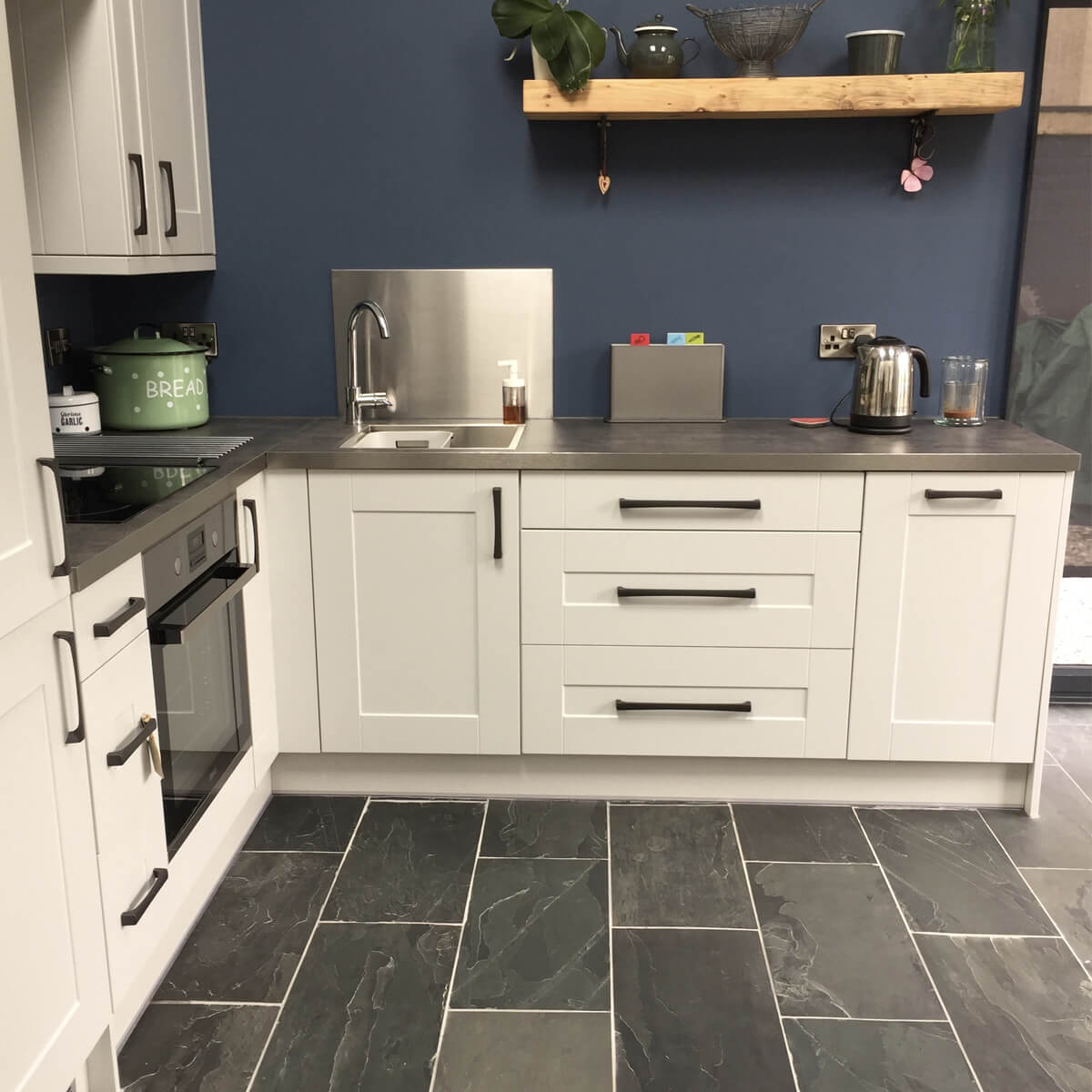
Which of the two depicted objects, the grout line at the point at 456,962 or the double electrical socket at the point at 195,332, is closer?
the grout line at the point at 456,962

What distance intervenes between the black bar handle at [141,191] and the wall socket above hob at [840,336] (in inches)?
68.7

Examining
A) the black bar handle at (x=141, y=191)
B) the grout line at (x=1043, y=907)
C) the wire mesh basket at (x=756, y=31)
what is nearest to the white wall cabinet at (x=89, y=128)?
the black bar handle at (x=141, y=191)

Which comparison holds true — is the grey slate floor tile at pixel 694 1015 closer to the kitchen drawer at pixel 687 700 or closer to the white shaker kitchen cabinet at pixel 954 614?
the kitchen drawer at pixel 687 700

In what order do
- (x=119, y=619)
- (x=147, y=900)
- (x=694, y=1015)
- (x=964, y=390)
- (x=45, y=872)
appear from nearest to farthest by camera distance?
(x=45, y=872) → (x=119, y=619) → (x=147, y=900) → (x=694, y=1015) → (x=964, y=390)

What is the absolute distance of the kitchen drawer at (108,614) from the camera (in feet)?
5.41

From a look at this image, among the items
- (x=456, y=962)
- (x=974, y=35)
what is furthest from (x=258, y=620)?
(x=974, y=35)

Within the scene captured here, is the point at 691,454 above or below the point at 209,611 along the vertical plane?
above

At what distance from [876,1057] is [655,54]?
7.50ft

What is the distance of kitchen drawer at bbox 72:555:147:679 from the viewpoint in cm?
165

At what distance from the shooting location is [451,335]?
311 cm

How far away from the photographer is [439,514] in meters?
2.61

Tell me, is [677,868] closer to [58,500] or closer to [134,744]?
[134,744]

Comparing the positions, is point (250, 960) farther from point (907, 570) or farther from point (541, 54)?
point (541, 54)

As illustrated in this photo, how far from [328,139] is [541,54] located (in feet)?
2.12
